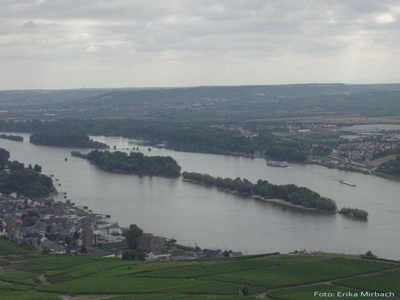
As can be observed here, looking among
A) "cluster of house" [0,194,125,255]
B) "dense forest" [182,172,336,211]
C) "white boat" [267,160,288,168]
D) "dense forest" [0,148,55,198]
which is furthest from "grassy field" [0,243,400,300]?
"white boat" [267,160,288,168]

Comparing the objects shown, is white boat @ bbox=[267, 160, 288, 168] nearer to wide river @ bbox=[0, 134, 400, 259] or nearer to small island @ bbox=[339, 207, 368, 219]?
wide river @ bbox=[0, 134, 400, 259]

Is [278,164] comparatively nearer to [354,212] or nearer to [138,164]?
[138,164]

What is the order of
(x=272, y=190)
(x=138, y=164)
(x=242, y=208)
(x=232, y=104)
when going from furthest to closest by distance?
1. (x=232, y=104)
2. (x=138, y=164)
3. (x=272, y=190)
4. (x=242, y=208)

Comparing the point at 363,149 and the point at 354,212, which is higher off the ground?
the point at 363,149

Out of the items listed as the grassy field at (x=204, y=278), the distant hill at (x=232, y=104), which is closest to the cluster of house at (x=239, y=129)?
the distant hill at (x=232, y=104)

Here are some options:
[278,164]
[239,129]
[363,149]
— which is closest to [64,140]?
[239,129]

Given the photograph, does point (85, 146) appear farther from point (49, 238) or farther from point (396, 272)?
point (396, 272)

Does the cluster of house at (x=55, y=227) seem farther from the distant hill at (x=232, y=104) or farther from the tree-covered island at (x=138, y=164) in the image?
the distant hill at (x=232, y=104)
